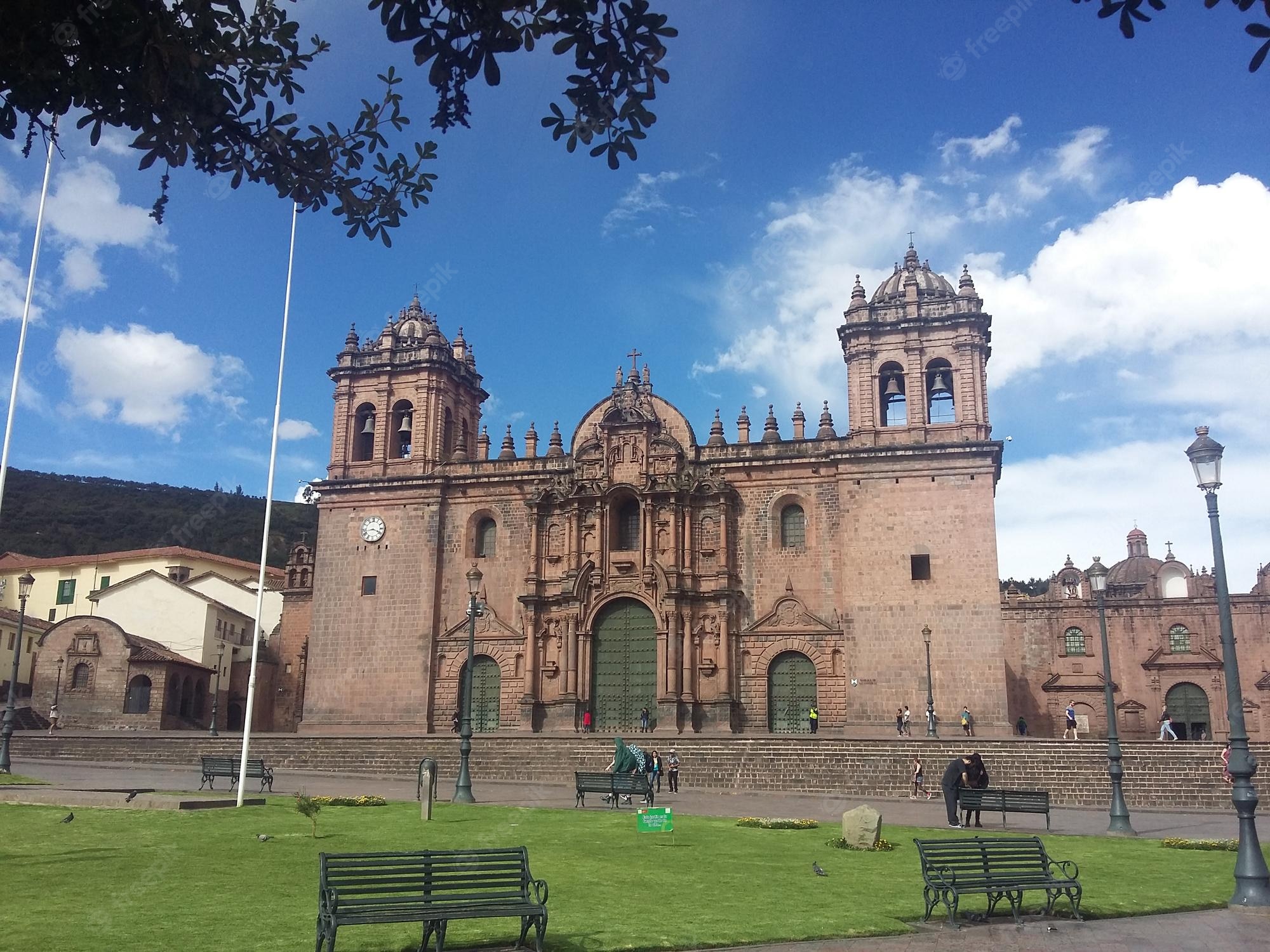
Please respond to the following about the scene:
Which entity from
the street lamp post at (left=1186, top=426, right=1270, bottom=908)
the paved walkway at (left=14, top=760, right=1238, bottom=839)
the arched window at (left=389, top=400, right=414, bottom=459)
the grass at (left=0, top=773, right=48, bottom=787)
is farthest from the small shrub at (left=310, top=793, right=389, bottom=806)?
the arched window at (left=389, top=400, right=414, bottom=459)

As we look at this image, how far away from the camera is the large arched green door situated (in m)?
35.2

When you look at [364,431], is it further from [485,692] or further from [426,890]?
[426,890]

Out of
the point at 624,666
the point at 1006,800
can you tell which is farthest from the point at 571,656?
the point at 1006,800

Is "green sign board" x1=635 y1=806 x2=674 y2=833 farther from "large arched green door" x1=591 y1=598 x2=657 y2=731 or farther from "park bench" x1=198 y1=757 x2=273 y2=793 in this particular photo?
"large arched green door" x1=591 y1=598 x2=657 y2=731

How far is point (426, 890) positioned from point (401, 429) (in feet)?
109

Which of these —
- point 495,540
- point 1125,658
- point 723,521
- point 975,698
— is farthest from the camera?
point 1125,658

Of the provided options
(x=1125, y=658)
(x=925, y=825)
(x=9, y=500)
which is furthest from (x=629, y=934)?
(x=9, y=500)

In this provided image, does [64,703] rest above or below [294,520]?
below

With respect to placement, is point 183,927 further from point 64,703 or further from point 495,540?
point 64,703

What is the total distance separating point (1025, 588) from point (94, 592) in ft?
191

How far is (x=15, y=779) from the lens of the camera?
866 inches

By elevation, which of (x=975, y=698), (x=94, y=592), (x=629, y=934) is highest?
(x=94, y=592)

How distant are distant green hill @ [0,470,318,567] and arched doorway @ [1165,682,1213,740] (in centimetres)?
5875

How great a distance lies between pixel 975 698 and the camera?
31.8 metres
